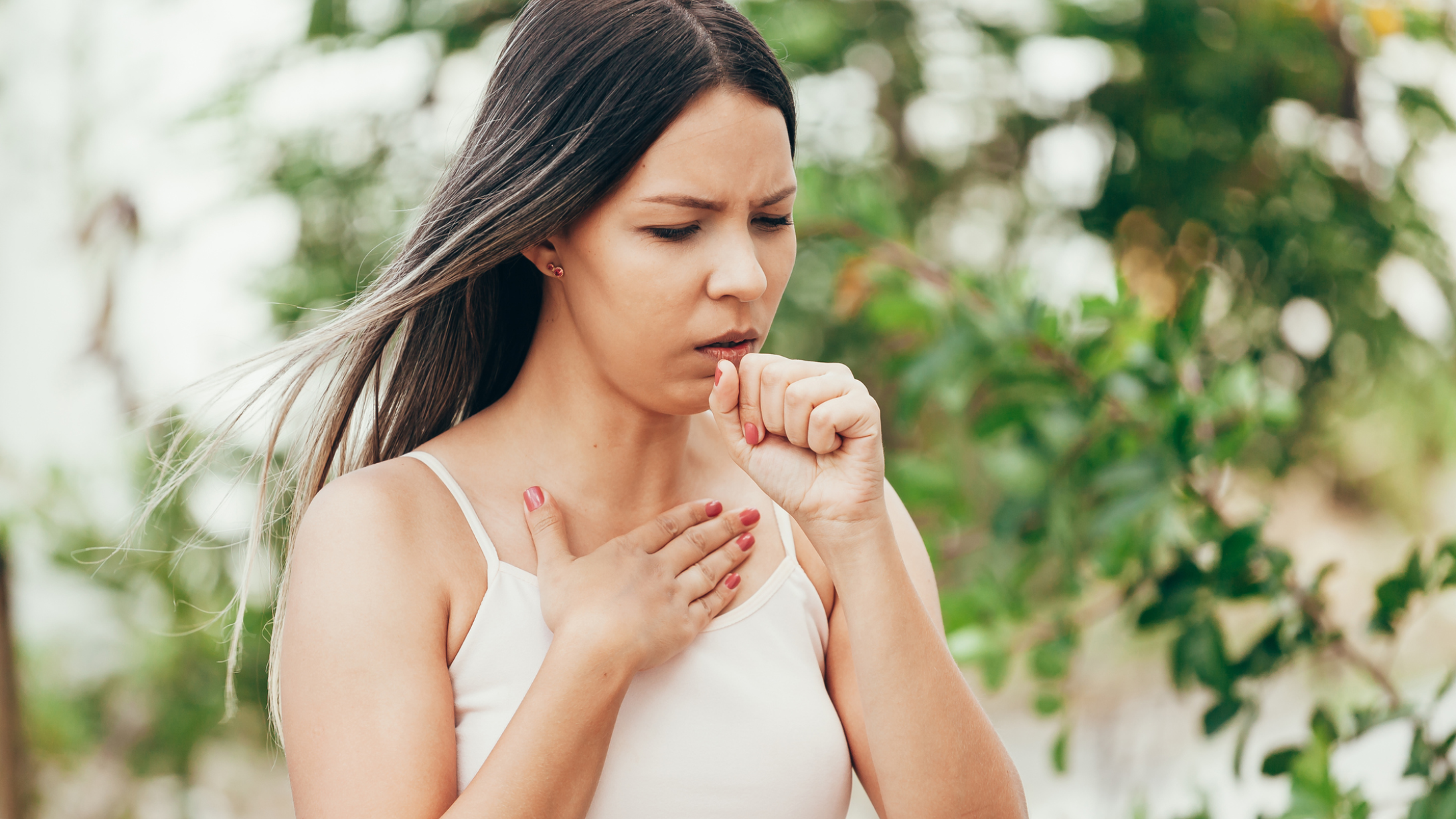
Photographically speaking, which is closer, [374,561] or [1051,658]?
[374,561]

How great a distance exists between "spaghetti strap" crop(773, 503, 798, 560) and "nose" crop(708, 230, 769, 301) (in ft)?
1.17

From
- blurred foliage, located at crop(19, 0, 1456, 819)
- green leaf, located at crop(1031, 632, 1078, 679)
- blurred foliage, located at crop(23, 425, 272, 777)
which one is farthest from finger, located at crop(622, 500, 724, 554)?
blurred foliage, located at crop(23, 425, 272, 777)

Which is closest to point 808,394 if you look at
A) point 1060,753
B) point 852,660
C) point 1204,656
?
point 852,660

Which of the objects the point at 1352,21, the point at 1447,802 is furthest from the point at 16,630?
the point at 1352,21

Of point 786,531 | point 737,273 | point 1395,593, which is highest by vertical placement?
point 737,273

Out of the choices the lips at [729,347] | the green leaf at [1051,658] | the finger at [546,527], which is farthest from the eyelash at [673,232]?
the green leaf at [1051,658]

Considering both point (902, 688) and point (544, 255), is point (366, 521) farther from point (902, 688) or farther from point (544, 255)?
point (902, 688)

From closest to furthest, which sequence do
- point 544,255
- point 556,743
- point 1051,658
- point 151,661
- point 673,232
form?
point 556,743 → point 673,232 → point 544,255 → point 1051,658 → point 151,661

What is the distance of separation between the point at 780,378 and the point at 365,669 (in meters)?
0.53

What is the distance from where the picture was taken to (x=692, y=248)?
3.92 ft

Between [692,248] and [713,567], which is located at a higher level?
[692,248]

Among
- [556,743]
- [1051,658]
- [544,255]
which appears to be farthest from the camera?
[1051,658]

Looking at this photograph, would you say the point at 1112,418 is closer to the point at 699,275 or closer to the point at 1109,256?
the point at 699,275

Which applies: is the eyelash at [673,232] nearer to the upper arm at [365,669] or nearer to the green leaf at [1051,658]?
the upper arm at [365,669]
